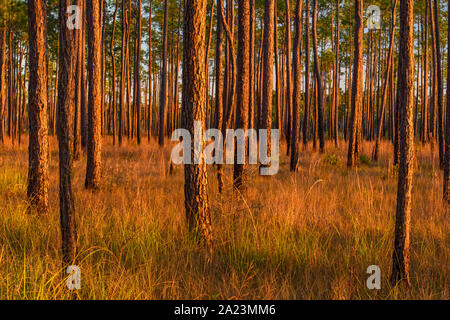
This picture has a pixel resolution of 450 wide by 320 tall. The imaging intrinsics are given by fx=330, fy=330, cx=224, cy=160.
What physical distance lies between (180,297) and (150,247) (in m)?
1.06

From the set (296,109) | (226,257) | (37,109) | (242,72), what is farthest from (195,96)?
(296,109)

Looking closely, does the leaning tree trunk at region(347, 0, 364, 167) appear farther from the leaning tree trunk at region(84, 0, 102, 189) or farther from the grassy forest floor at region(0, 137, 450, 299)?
the leaning tree trunk at region(84, 0, 102, 189)

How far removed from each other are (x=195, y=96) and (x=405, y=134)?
210 centimetres

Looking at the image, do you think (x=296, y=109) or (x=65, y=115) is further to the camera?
(x=296, y=109)

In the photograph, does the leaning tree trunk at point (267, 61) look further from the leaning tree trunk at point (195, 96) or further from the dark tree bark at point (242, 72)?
the leaning tree trunk at point (195, 96)

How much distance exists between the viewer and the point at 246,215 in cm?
457

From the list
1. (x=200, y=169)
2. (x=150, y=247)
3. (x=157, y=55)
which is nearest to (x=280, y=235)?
(x=200, y=169)

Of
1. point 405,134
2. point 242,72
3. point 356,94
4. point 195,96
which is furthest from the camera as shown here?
point 356,94

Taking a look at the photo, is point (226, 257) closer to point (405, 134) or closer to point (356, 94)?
point (405, 134)

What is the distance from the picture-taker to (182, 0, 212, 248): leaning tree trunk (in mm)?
3635

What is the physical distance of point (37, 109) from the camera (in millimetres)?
4984

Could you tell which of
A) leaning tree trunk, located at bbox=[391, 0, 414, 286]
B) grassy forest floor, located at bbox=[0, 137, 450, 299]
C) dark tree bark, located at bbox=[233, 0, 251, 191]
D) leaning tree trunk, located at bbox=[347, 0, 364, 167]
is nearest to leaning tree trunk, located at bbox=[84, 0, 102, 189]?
grassy forest floor, located at bbox=[0, 137, 450, 299]

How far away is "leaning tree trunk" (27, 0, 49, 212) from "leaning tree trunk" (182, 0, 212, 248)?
2.61 metres

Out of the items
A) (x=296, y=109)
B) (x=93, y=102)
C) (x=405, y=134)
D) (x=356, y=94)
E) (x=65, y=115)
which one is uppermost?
(x=356, y=94)
